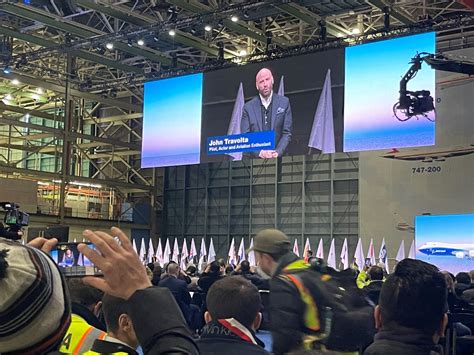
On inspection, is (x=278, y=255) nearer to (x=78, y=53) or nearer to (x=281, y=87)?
(x=281, y=87)

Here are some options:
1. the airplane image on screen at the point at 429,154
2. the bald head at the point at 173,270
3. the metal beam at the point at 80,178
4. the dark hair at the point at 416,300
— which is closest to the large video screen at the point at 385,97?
the bald head at the point at 173,270

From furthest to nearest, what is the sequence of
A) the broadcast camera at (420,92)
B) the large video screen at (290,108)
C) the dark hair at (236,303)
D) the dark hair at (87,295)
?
1. the large video screen at (290,108)
2. the broadcast camera at (420,92)
3. the dark hair at (87,295)
4. the dark hair at (236,303)

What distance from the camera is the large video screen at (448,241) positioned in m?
15.1

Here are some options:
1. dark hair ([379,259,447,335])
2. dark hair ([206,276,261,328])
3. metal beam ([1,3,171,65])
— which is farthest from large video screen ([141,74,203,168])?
dark hair ([379,259,447,335])

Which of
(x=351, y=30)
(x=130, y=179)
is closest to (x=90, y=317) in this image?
(x=351, y=30)

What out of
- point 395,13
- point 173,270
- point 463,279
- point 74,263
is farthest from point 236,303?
point 395,13

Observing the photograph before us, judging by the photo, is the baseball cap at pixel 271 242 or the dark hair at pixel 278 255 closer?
the dark hair at pixel 278 255

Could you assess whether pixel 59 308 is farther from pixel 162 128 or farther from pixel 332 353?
pixel 162 128

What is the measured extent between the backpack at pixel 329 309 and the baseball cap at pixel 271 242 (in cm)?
54

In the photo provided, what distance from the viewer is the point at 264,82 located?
14.5m

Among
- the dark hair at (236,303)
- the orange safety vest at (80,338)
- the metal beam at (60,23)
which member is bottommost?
the orange safety vest at (80,338)

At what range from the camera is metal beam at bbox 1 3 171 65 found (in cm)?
1577

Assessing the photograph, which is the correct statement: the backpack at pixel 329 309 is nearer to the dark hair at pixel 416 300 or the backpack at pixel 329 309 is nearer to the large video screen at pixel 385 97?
the dark hair at pixel 416 300

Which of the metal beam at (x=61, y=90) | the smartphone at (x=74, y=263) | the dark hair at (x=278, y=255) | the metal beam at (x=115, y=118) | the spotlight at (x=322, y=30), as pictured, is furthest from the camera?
the metal beam at (x=115, y=118)
